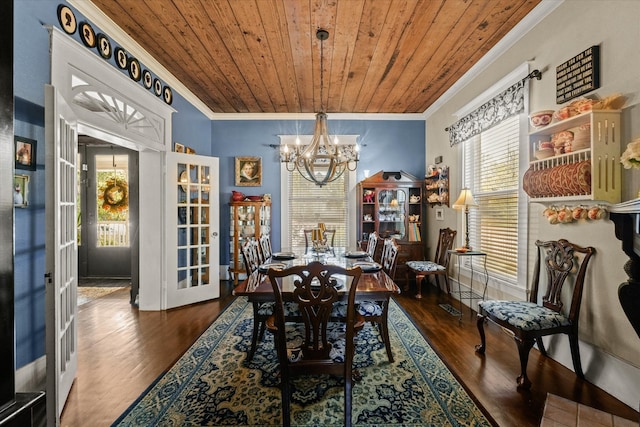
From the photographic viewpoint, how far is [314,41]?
281cm

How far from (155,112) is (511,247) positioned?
4.31 meters

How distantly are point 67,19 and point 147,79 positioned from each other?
1036mm

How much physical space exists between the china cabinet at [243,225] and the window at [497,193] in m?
3.11

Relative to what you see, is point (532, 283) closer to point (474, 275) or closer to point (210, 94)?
point (474, 275)

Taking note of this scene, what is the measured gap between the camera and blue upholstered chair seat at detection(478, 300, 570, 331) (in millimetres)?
1976

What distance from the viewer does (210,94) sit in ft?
13.5

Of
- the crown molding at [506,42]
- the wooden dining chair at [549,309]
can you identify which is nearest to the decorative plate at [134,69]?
the crown molding at [506,42]

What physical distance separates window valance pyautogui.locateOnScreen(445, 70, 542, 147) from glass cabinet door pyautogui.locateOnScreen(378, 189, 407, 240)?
1.16 m

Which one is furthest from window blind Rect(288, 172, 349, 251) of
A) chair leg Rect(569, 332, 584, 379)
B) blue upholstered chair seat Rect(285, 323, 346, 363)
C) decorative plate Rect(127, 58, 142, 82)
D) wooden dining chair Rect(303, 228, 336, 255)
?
chair leg Rect(569, 332, 584, 379)

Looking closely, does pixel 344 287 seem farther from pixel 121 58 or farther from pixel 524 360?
pixel 121 58

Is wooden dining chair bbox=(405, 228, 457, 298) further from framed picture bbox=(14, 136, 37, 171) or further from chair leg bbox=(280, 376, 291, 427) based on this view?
framed picture bbox=(14, 136, 37, 171)

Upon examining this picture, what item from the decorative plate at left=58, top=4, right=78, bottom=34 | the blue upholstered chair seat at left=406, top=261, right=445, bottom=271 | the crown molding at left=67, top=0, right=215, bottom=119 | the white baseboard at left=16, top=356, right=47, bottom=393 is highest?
the crown molding at left=67, top=0, right=215, bottom=119

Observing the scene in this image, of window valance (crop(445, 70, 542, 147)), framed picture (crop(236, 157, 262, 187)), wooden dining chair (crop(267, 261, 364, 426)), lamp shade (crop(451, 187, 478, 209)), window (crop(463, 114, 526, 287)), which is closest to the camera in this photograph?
wooden dining chair (crop(267, 261, 364, 426))

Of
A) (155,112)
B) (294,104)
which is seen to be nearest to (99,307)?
(155,112)
